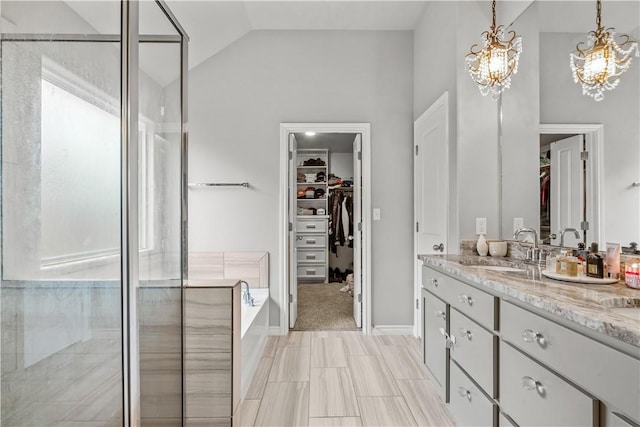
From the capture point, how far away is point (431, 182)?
273 centimetres

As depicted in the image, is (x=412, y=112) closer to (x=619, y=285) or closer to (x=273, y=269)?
(x=273, y=269)

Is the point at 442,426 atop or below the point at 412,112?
below

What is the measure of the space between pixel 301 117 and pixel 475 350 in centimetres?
249

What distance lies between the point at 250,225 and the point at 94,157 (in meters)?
2.31

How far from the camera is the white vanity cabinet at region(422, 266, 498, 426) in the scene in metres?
1.34

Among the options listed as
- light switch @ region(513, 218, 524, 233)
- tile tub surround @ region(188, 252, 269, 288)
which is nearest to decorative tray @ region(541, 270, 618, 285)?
light switch @ region(513, 218, 524, 233)

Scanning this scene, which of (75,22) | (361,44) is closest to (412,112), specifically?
(361,44)

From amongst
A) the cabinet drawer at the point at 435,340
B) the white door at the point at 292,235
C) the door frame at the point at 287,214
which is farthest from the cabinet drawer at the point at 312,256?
the cabinet drawer at the point at 435,340

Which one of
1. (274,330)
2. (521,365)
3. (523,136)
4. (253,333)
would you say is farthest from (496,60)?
(274,330)

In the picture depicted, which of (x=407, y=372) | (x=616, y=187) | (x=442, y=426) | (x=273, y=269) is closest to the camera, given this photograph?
(x=616, y=187)

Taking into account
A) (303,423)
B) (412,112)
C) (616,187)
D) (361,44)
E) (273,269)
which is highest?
(361,44)

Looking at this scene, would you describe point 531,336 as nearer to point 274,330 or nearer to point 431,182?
point 431,182

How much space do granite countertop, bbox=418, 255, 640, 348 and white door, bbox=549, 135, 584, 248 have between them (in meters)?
0.27

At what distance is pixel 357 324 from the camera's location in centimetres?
334
